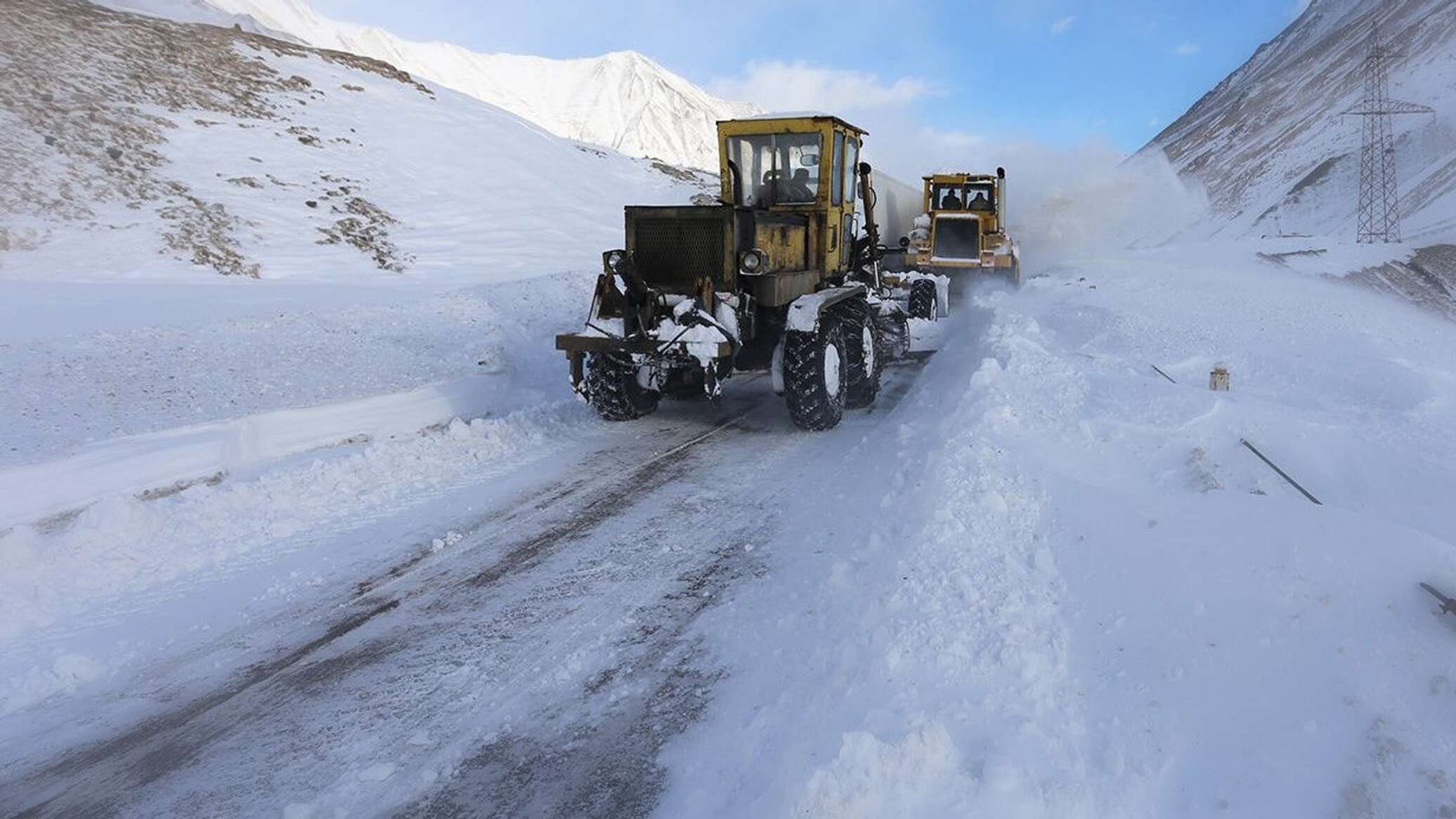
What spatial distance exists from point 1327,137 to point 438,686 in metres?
72.4

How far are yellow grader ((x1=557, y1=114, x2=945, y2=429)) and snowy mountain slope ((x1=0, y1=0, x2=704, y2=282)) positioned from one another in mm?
8811

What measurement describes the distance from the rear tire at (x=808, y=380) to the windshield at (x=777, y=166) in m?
1.79

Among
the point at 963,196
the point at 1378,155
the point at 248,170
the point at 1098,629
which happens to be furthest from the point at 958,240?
the point at 1378,155

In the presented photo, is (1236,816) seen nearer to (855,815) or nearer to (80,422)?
(855,815)

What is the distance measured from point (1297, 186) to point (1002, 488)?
6087 cm

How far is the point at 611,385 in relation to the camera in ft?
28.2

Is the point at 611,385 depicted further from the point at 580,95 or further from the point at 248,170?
the point at 580,95

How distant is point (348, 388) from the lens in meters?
8.59

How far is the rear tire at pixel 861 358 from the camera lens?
9.35m

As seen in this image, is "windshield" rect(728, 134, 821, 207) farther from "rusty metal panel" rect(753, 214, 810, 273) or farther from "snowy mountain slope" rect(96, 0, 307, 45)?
"snowy mountain slope" rect(96, 0, 307, 45)

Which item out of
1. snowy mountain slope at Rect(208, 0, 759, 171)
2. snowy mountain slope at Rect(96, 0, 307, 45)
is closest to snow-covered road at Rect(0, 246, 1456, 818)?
snowy mountain slope at Rect(96, 0, 307, 45)

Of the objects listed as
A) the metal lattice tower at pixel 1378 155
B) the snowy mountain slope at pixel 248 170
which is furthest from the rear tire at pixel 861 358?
the metal lattice tower at pixel 1378 155

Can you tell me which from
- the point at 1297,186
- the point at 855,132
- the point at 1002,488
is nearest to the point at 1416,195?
the point at 1297,186

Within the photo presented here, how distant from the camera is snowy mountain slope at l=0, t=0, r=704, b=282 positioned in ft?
47.4
